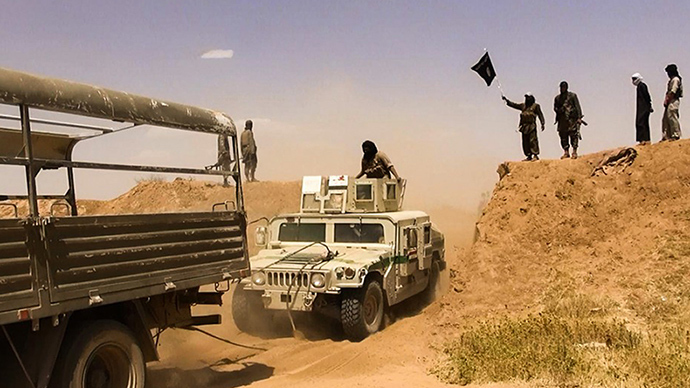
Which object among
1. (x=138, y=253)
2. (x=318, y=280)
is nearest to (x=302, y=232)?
(x=318, y=280)

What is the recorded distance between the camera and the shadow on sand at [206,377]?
20.8ft

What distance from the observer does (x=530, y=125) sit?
11.1 m

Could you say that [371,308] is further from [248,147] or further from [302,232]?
[248,147]

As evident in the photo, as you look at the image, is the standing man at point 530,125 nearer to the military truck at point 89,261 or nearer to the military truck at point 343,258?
the military truck at point 343,258

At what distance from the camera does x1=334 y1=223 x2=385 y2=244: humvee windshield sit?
9.40 metres

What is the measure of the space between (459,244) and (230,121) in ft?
32.4

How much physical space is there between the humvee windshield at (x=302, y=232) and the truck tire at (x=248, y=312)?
4.30 ft

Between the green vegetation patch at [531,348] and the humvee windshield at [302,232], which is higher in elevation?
the humvee windshield at [302,232]

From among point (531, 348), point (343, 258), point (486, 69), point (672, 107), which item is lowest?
point (531, 348)

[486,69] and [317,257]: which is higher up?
[486,69]

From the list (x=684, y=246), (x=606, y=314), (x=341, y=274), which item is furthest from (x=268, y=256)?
(x=684, y=246)

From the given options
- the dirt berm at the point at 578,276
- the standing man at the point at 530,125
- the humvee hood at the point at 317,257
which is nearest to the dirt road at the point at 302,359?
the dirt berm at the point at 578,276

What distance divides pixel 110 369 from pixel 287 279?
315 cm

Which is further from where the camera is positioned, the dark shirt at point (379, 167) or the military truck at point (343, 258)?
the dark shirt at point (379, 167)
